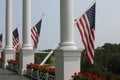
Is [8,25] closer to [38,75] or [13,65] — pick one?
[13,65]

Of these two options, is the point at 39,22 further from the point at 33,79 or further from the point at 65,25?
the point at 65,25

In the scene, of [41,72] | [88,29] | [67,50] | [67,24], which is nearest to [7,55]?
[41,72]

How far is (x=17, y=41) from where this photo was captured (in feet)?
138

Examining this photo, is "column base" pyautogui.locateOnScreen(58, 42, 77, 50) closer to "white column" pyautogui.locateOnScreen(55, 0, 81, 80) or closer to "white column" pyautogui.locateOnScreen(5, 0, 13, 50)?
"white column" pyautogui.locateOnScreen(55, 0, 81, 80)

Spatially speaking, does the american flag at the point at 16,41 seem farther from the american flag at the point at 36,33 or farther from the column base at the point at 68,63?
the column base at the point at 68,63

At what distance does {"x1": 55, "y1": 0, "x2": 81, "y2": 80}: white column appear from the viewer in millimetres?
17984

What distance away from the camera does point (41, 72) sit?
81.5ft

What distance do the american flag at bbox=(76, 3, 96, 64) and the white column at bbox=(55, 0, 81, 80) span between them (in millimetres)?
525

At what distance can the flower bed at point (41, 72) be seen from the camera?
22.5m

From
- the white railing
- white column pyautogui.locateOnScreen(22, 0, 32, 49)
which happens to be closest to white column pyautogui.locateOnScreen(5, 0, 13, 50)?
white column pyautogui.locateOnScreen(22, 0, 32, 49)

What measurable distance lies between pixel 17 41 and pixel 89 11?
79.6ft

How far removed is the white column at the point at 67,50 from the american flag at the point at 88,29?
0.52m

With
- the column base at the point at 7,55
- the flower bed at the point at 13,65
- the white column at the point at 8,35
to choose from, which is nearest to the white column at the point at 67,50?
the flower bed at the point at 13,65

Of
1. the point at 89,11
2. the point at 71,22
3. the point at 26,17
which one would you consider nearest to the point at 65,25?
the point at 71,22
